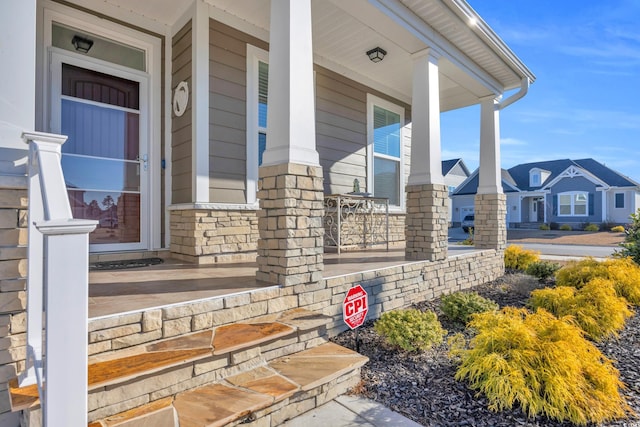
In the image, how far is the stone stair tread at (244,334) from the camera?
2.04 meters

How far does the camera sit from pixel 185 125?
13.6 ft

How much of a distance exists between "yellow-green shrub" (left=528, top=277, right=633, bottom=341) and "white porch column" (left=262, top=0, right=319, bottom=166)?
2795 mm

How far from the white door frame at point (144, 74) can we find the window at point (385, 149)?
362cm

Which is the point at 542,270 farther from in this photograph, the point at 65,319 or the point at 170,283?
the point at 65,319

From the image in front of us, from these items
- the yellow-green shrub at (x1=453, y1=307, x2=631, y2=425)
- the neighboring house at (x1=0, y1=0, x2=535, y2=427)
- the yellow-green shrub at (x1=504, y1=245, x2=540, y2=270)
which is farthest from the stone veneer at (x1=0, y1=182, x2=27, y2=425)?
the yellow-green shrub at (x1=504, y1=245, x2=540, y2=270)

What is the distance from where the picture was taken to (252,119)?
14.8 feet

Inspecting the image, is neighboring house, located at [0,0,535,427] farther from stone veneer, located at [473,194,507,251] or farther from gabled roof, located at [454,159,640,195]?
gabled roof, located at [454,159,640,195]

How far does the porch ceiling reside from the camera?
3.98 meters

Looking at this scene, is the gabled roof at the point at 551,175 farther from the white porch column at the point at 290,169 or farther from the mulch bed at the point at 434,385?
the white porch column at the point at 290,169

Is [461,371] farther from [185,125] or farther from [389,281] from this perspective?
[185,125]

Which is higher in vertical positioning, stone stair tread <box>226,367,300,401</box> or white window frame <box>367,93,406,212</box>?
white window frame <box>367,93,406,212</box>

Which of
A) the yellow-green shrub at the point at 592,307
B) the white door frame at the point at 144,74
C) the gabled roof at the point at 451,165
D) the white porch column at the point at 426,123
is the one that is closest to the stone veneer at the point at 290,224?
the white door frame at the point at 144,74

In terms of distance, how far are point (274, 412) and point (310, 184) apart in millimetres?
1702

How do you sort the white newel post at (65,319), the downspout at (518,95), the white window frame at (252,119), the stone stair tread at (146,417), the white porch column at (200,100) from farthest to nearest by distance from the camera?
the downspout at (518,95) < the white window frame at (252,119) < the white porch column at (200,100) < the stone stair tread at (146,417) < the white newel post at (65,319)
